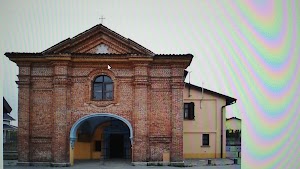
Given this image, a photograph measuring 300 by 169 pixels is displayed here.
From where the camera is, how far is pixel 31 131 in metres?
12.2

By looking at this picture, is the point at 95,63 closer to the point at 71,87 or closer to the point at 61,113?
the point at 71,87

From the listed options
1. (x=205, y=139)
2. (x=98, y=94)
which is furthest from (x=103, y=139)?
(x=205, y=139)

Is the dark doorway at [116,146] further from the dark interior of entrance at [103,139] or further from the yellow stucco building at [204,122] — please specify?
the yellow stucco building at [204,122]

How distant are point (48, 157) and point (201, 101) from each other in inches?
325

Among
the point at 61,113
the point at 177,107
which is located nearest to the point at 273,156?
the point at 177,107

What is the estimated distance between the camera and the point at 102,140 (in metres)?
14.4

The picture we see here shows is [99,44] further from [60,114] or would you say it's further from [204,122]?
[204,122]

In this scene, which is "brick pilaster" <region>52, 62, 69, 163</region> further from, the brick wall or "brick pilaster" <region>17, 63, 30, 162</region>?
"brick pilaster" <region>17, 63, 30, 162</region>

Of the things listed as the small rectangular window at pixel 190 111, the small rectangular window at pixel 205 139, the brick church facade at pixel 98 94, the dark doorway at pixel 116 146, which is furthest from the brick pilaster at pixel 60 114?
the small rectangular window at pixel 205 139

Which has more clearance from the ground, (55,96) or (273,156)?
(55,96)

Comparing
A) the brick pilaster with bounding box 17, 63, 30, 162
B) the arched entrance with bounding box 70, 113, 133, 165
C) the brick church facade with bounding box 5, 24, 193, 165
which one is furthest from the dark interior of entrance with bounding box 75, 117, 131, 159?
the brick pilaster with bounding box 17, 63, 30, 162

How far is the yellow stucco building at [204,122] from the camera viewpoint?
1655 cm

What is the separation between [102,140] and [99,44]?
14.6ft

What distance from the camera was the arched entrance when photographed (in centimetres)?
1408
